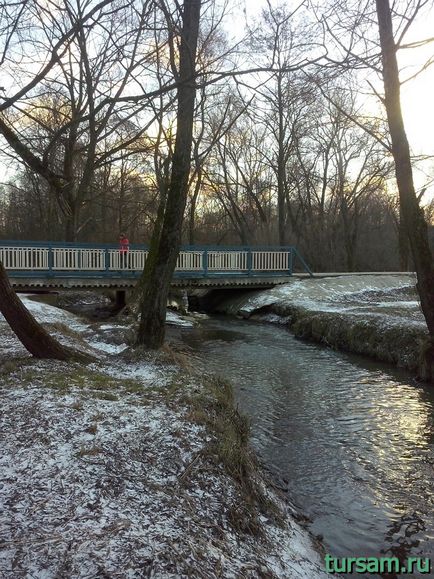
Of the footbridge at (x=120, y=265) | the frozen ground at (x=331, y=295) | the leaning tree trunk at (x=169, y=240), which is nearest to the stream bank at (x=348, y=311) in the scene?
the frozen ground at (x=331, y=295)

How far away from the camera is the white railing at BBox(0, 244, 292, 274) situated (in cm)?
1675

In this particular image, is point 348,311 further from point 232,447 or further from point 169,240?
point 232,447

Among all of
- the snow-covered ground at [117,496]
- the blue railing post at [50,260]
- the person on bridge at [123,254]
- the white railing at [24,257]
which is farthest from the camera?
the person on bridge at [123,254]

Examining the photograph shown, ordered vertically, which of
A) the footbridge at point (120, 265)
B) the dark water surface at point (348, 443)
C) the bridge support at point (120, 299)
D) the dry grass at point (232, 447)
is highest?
the footbridge at point (120, 265)

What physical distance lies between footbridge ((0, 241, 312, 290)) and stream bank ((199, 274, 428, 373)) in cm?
117

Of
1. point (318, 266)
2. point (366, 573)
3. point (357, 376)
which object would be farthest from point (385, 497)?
point (318, 266)

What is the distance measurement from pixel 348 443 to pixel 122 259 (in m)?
14.2

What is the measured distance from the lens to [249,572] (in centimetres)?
262

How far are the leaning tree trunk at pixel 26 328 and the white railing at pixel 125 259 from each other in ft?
37.4

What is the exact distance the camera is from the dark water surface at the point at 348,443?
3.96m

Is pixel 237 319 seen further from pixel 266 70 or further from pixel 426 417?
pixel 266 70

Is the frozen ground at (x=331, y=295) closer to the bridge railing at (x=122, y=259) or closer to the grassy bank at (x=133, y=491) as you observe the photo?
the bridge railing at (x=122, y=259)

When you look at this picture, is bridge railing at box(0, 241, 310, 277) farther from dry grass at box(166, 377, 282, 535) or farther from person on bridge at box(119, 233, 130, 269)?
dry grass at box(166, 377, 282, 535)

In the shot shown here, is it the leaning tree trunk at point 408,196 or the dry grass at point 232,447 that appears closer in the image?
the dry grass at point 232,447
